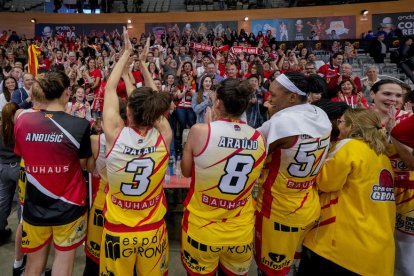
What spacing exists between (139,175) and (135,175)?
23mm

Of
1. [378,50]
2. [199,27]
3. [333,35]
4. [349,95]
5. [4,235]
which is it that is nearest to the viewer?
[4,235]

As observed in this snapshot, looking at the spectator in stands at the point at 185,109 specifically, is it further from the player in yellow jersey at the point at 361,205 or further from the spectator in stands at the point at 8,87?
the player in yellow jersey at the point at 361,205

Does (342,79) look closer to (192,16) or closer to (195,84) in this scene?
(195,84)

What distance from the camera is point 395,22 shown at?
15.6m

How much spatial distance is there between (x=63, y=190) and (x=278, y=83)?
5.17ft

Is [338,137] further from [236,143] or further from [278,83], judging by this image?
[236,143]

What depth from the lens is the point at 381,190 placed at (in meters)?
2.00

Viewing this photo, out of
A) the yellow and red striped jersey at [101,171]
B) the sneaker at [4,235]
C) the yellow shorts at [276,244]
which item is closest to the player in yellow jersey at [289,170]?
the yellow shorts at [276,244]

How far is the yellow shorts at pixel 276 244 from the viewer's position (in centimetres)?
216

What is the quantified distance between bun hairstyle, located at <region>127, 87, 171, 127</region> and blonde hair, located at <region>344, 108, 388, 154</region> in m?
1.18

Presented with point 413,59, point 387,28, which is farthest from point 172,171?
point 387,28

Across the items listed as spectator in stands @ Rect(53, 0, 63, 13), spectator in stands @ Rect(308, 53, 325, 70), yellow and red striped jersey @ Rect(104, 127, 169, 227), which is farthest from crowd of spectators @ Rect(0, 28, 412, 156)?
spectator in stands @ Rect(53, 0, 63, 13)

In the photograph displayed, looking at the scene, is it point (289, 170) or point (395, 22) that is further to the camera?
point (395, 22)

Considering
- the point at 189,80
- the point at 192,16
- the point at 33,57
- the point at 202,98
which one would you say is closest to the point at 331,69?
the point at 189,80
